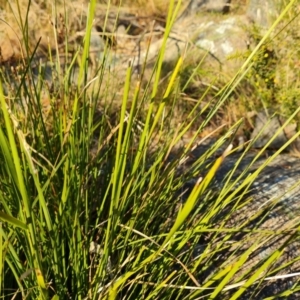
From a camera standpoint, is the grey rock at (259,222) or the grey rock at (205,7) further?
the grey rock at (205,7)

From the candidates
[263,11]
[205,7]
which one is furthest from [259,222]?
[205,7]

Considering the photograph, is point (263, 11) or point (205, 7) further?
point (205, 7)

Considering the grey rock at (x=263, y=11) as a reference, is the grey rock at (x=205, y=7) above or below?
below

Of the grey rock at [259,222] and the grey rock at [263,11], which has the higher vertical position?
the grey rock at [263,11]

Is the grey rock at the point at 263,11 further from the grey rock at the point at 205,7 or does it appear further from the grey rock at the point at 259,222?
the grey rock at the point at 259,222

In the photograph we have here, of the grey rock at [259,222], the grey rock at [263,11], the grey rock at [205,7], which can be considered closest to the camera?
the grey rock at [259,222]

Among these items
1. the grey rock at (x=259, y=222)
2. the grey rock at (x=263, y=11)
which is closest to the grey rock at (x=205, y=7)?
the grey rock at (x=263, y=11)

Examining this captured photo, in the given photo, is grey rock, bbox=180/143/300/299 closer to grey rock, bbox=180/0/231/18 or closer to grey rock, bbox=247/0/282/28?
grey rock, bbox=247/0/282/28

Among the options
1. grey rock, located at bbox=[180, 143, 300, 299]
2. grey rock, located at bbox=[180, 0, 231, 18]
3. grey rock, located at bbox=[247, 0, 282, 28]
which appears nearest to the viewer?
grey rock, located at bbox=[180, 143, 300, 299]

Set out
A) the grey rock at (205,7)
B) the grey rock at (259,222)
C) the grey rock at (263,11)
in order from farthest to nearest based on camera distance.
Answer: the grey rock at (205,7) < the grey rock at (263,11) < the grey rock at (259,222)

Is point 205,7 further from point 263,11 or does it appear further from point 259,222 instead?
point 259,222

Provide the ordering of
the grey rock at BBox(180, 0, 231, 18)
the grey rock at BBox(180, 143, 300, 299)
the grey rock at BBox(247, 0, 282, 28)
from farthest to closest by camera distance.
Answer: the grey rock at BBox(180, 0, 231, 18) → the grey rock at BBox(247, 0, 282, 28) → the grey rock at BBox(180, 143, 300, 299)

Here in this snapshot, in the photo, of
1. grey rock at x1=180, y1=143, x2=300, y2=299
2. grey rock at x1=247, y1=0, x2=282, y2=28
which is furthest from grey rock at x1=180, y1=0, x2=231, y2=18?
grey rock at x1=180, y1=143, x2=300, y2=299

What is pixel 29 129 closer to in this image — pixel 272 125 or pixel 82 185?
pixel 82 185
